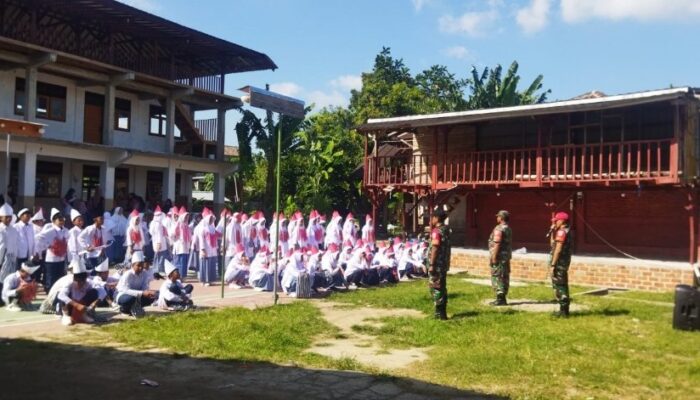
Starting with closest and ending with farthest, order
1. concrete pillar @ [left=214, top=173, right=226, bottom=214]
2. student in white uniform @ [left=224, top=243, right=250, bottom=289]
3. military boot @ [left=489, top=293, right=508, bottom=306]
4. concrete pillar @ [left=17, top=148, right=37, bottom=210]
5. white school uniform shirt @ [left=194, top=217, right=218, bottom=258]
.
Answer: military boot @ [left=489, top=293, right=508, bottom=306], student in white uniform @ [left=224, top=243, right=250, bottom=289], white school uniform shirt @ [left=194, top=217, right=218, bottom=258], concrete pillar @ [left=17, top=148, right=37, bottom=210], concrete pillar @ [left=214, top=173, right=226, bottom=214]

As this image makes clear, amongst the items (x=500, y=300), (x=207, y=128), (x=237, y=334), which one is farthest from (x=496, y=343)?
(x=207, y=128)

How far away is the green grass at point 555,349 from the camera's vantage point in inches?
251

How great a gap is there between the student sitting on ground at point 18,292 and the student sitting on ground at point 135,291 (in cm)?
154

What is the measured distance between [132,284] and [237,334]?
8.59ft

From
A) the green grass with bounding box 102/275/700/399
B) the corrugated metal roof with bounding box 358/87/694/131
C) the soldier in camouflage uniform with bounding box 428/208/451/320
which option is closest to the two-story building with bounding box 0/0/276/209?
the corrugated metal roof with bounding box 358/87/694/131

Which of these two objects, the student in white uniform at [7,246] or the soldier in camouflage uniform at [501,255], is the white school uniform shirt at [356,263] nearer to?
the soldier in camouflage uniform at [501,255]

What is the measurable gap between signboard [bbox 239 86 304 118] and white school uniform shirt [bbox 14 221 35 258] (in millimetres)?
5215

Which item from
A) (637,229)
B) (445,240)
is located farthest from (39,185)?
(637,229)

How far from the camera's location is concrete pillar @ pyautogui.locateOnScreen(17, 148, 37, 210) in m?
18.7

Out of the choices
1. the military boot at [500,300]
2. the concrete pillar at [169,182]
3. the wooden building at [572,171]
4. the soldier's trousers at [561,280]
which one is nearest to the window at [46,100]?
the concrete pillar at [169,182]

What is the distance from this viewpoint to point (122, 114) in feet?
79.4

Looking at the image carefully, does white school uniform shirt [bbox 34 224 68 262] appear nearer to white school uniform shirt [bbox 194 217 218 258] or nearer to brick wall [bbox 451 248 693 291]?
white school uniform shirt [bbox 194 217 218 258]

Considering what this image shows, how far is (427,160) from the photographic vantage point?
2122 centimetres

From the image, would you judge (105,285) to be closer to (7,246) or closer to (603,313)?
(7,246)
